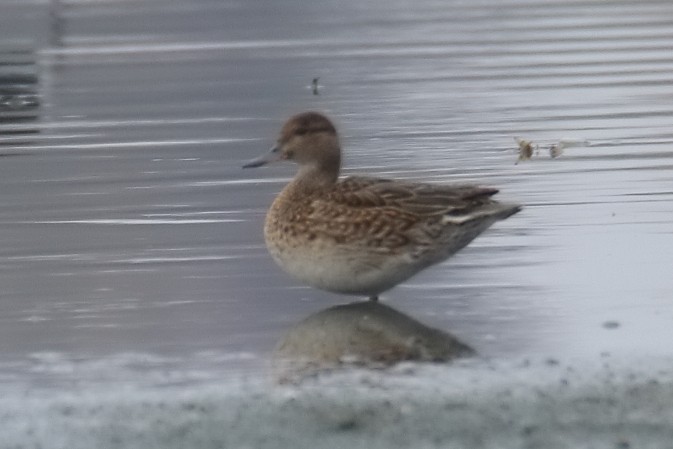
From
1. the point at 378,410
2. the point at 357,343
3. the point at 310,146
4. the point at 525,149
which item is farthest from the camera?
the point at 525,149

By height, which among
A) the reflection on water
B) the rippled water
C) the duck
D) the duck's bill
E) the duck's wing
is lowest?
the reflection on water

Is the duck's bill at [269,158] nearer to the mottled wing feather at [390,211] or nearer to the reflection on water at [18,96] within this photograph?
the mottled wing feather at [390,211]

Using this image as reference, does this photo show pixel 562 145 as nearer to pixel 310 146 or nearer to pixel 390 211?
pixel 310 146

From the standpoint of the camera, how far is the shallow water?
843 cm

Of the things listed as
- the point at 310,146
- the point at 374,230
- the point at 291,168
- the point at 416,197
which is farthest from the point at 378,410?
the point at 291,168

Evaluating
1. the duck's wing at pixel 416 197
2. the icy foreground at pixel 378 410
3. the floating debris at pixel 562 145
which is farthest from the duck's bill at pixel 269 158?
the floating debris at pixel 562 145

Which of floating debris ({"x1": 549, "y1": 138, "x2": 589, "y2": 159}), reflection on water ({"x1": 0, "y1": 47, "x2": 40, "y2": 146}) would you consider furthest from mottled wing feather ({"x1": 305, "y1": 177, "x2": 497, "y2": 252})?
reflection on water ({"x1": 0, "y1": 47, "x2": 40, "y2": 146})

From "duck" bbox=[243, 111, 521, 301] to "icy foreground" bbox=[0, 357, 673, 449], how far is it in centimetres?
125

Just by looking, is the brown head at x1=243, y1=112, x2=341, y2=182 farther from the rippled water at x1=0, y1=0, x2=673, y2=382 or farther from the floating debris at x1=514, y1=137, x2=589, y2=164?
the floating debris at x1=514, y1=137, x2=589, y2=164

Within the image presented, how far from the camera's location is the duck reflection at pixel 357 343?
303 inches

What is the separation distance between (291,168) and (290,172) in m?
0.24

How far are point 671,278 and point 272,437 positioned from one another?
3.20 meters

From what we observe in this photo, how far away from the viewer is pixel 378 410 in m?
6.93

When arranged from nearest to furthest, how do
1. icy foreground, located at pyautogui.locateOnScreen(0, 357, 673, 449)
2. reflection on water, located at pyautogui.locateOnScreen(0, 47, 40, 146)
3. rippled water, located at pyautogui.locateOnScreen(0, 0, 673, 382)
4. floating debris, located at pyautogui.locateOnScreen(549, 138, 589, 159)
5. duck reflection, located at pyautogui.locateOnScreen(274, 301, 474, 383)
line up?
icy foreground, located at pyautogui.locateOnScreen(0, 357, 673, 449) < duck reflection, located at pyautogui.locateOnScreen(274, 301, 474, 383) < rippled water, located at pyautogui.locateOnScreen(0, 0, 673, 382) < floating debris, located at pyautogui.locateOnScreen(549, 138, 589, 159) < reflection on water, located at pyautogui.locateOnScreen(0, 47, 40, 146)
